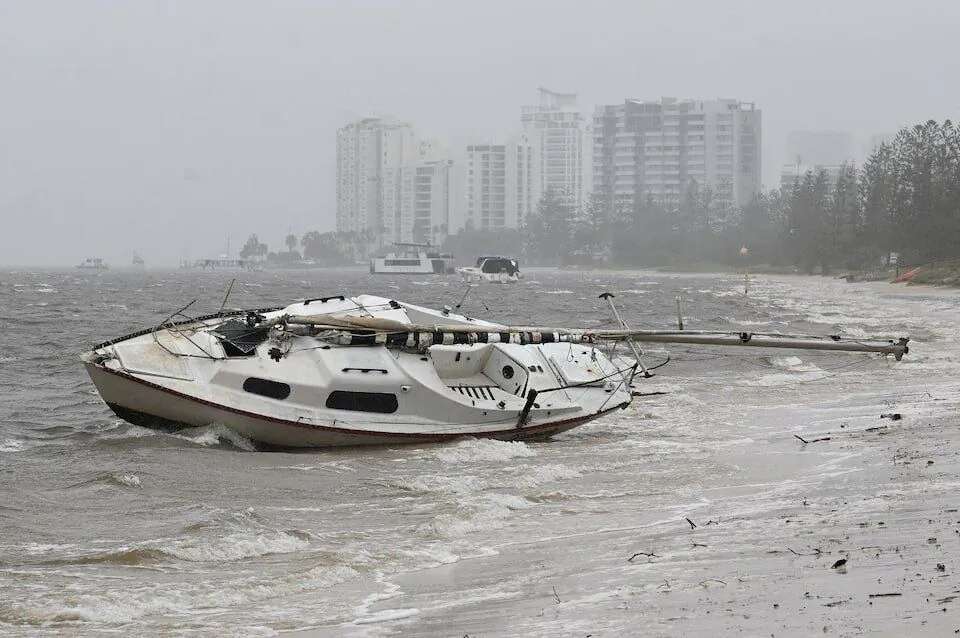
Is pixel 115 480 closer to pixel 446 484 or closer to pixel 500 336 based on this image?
pixel 446 484

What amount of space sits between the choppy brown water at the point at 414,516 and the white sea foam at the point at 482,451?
0.21ft

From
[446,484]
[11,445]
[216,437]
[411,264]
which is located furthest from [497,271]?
[446,484]

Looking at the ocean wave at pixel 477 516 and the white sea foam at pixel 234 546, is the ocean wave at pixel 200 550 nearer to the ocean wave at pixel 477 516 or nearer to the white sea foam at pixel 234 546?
the white sea foam at pixel 234 546

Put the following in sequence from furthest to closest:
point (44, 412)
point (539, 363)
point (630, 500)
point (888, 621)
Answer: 1. point (44, 412)
2. point (539, 363)
3. point (630, 500)
4. point (888, 621)

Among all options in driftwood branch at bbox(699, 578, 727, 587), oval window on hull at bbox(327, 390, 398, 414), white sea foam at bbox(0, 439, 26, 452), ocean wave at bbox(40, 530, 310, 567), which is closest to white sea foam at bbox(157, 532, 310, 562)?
ocean wave at bbox(40, 530, 310, 567)

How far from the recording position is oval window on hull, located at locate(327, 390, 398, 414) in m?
22.3

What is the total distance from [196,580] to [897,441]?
12.7m

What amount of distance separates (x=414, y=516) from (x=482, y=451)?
587 cm

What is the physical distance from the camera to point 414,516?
652 inches

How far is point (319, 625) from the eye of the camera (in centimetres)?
1112

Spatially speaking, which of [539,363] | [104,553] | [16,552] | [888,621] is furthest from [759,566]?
[539,363]

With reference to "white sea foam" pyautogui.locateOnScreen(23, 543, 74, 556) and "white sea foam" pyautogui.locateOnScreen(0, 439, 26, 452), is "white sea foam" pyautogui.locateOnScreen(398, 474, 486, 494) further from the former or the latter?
"white sea foam" pyautogui.locateOnScreen(0, 439, 26, 452)

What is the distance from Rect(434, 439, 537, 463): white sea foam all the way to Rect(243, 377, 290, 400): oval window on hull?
290cm

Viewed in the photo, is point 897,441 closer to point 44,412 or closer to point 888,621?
point 888,621
